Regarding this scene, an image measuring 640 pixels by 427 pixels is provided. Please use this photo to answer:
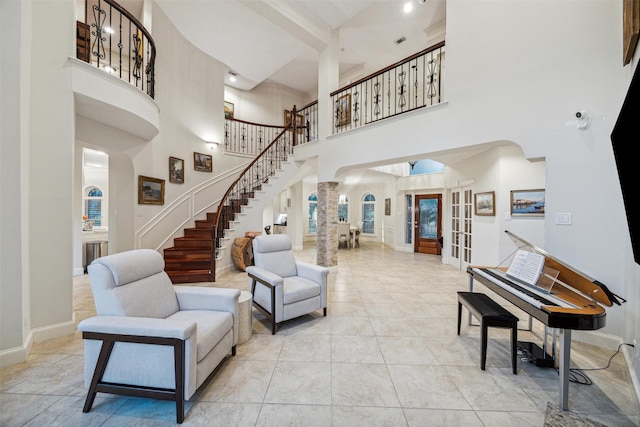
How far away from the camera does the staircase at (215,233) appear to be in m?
4.88

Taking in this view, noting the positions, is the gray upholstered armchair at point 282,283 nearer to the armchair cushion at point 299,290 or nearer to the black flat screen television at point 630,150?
the armchair cushion at point 299,290

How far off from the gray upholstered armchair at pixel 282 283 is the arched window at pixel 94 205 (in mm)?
11326

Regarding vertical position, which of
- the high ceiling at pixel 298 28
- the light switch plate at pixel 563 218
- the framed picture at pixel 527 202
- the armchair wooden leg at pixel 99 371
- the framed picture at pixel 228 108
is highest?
the high ceiling at pixel 298 28

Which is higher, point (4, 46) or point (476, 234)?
point (4, 46)

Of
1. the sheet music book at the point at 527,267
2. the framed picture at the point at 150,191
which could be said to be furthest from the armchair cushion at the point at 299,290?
the framed picture at the point at 150,191

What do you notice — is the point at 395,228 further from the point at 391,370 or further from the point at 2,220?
the point at 2,220

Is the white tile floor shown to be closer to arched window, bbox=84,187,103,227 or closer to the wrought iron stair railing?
the wrought iron stair railing

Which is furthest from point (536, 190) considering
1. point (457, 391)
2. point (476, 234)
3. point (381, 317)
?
point (457, 391)

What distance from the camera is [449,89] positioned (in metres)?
3.74

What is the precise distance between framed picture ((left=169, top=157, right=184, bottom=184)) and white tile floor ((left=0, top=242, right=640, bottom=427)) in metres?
3.42

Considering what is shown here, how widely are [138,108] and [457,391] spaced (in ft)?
16.5

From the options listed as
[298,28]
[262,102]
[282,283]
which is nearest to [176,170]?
[298,28]

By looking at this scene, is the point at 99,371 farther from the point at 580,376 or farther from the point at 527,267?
the point at 580,376

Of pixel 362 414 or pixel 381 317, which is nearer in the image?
pixel 362 414
